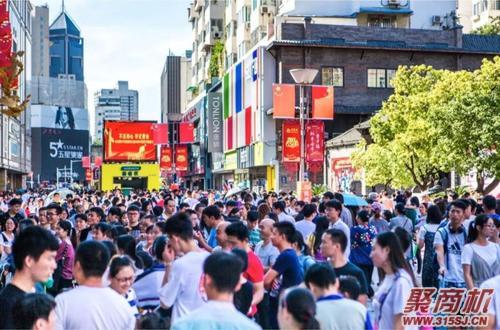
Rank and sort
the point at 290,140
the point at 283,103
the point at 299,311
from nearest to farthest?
1. the point at 299,311
2. the point at 290,140
3. the point at 283,103

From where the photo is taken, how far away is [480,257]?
313 inches

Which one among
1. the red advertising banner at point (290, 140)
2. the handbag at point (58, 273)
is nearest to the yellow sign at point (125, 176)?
the red advertising banner at point (290, 140)

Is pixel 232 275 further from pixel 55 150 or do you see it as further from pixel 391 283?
pixel 55 150

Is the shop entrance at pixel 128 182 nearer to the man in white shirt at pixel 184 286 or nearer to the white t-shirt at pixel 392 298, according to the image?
the man in white shirt at pixel 184 286

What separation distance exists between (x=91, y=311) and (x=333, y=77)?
4232cm

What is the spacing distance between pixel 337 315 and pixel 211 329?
1040mm

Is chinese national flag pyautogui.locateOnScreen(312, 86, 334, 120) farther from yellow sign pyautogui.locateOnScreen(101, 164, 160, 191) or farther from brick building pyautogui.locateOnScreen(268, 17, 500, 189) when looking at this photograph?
yellow sign pyautogui.locateOnScreen(101, 164, 160, 191)

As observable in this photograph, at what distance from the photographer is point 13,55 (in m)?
15.6

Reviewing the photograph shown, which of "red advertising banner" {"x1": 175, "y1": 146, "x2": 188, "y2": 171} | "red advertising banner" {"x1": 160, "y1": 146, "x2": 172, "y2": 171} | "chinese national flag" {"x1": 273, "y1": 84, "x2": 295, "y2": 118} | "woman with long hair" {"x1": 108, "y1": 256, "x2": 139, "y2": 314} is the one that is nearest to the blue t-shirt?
"woman with long hair" {"x1": 108, "y1": 256, "x2": 139, "y2": 314}

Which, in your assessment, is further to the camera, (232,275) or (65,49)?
(65,49)

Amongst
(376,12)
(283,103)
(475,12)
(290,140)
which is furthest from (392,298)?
(475,12)

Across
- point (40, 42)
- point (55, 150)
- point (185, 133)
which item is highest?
point (40, 42)

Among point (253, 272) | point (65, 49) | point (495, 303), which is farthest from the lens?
point (65, 49)

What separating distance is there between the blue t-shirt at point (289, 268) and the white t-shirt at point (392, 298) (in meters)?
1.38
